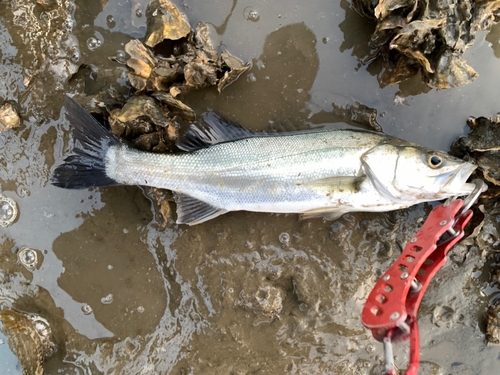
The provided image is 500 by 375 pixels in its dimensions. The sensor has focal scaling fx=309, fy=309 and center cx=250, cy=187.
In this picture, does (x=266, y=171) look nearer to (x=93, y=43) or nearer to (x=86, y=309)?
(x=93, y=43)

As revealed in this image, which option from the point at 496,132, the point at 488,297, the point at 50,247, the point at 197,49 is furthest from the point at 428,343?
the point at 50,247

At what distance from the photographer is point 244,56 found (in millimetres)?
3475

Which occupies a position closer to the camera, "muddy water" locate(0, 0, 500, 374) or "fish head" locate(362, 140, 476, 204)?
"fish head" locate(362, 140, 476, 204)

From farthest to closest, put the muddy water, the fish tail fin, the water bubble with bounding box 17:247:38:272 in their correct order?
1. the water bubble with bounding box 17:247:38:272
2. the muddy water
3. the fish tail fin

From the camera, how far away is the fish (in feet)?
9.96

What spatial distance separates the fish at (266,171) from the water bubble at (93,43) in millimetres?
833

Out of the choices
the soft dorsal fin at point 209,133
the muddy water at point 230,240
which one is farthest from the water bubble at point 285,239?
the soft dorsal fin at point 209,133

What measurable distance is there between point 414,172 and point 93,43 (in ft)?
12.1

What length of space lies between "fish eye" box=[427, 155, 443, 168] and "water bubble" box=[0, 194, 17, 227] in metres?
4.48

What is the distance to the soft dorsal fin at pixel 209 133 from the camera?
3373 mm

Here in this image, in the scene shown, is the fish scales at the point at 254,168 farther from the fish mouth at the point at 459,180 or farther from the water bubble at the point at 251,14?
the water bubble at the point at 251,14

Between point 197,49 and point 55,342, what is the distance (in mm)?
3634

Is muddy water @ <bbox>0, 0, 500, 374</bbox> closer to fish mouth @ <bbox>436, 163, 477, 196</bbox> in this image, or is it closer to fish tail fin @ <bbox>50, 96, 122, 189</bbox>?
fish tail fin @ <bbox>50, 96, 122, 189</bbox>

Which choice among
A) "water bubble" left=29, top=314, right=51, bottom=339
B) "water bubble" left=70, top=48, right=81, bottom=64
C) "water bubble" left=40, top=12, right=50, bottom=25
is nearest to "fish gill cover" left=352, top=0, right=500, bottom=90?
"water bubble" left=70, top=48, right=81, bottom=64
